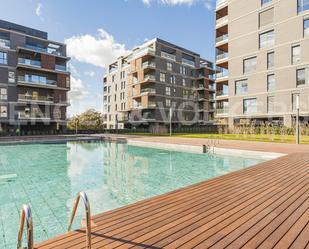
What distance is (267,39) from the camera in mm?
25500

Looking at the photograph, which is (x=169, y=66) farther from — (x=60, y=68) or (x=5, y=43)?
(x=5, y=43)

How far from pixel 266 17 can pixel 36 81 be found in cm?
2946

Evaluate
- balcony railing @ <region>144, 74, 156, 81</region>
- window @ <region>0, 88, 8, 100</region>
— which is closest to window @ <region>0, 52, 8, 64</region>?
window @ <region>0, 88, 8, 100</region>

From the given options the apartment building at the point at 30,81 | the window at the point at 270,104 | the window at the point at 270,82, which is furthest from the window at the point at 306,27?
the apartment building at the point at 30,81

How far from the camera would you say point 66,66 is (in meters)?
34.9

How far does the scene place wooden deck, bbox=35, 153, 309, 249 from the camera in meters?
2.89

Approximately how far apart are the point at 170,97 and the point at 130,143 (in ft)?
71.2

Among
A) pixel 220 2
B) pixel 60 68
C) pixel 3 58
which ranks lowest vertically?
pixel 60 68

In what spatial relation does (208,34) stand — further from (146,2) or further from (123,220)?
(123,220)

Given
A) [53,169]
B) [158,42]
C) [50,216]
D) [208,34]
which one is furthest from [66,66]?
[50,216]

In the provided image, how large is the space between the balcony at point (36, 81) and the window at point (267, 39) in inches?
1075

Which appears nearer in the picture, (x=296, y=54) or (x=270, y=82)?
(x=296, y=54)

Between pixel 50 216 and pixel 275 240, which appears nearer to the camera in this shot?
pixel 275 240

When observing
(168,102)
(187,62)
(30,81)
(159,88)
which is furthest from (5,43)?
(187,62)
